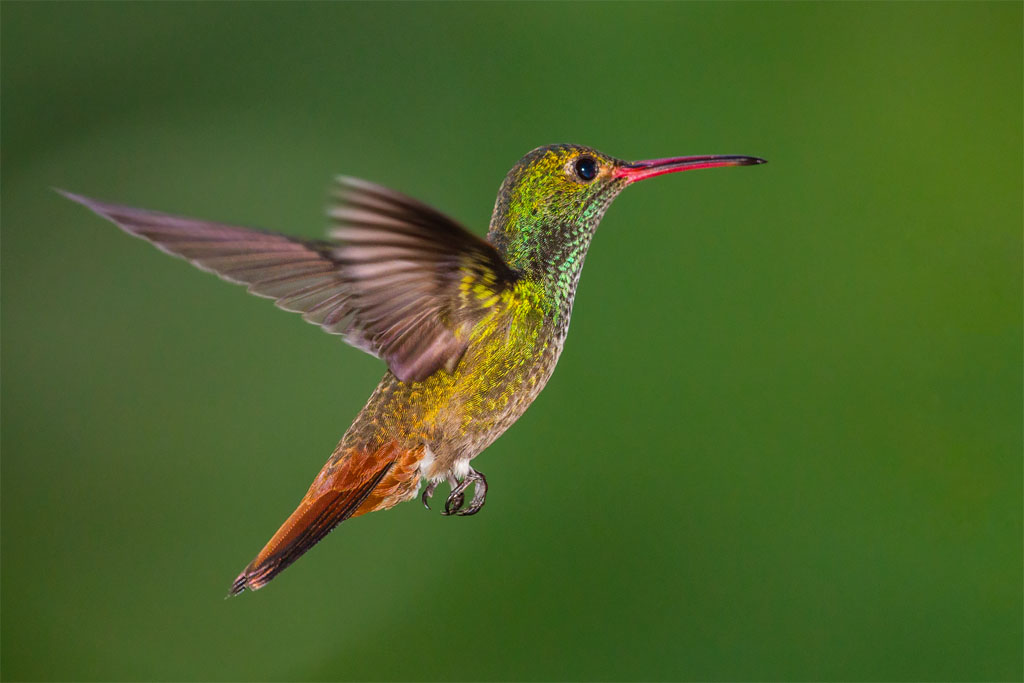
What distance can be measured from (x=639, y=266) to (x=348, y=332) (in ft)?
6.95

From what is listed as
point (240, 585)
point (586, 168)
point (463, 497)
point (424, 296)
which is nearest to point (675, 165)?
point (586, 168)

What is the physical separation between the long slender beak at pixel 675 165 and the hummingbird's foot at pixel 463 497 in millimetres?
357

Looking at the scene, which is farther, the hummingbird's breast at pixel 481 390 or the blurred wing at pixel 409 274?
the hummingbird's breast at pixel 481 390

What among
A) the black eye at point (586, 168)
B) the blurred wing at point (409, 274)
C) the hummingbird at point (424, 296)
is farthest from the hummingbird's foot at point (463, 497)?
the black eye at point (586, 168)

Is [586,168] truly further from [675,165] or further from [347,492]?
[347,492]

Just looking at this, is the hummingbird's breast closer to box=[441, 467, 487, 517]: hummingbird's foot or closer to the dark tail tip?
box=[441, 467, 487, 517]: hummingbird's foot

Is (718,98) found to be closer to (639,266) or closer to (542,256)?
(639,266)

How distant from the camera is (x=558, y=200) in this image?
110cm

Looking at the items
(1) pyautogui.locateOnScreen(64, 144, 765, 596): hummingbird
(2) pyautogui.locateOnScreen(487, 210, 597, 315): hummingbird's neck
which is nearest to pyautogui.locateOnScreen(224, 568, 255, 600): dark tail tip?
(1) pyautogui.locateOnScreen(64, 144, 765, 596): hummingbird

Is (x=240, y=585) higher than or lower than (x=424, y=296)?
lower

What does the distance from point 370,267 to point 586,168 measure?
36cm

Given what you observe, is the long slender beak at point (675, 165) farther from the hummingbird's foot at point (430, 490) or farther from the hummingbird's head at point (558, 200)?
the hummingbird's foot at point (430, 490)

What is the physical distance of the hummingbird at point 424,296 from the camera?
2.71 feet

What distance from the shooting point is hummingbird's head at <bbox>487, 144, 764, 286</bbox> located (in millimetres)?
1076
